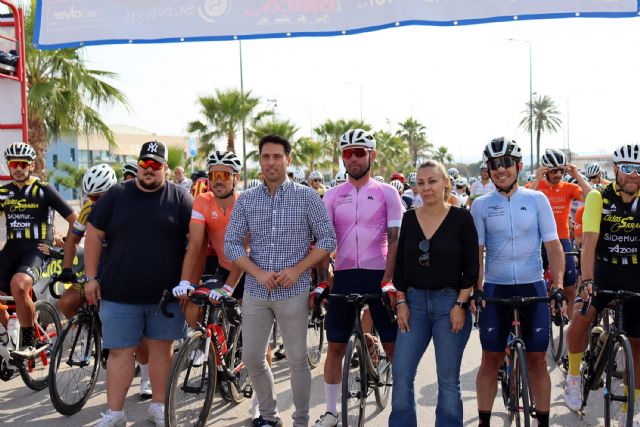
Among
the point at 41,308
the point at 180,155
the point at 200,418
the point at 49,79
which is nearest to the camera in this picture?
the point at 200,418

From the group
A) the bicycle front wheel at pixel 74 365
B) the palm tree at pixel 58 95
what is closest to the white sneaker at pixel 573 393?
the bicycle front wheel at pixel 74 365

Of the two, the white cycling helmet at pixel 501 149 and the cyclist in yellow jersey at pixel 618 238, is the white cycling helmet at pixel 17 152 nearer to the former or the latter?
the white cycling helmet at pixel 501 149

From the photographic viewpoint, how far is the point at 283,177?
4.94m

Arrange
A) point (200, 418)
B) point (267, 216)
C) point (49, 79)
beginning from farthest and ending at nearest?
point (49, 79) → point (200, 418) → point (267, 216)

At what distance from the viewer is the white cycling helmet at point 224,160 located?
5.73 metres

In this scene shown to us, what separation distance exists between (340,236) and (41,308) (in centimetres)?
361

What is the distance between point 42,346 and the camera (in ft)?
22.2

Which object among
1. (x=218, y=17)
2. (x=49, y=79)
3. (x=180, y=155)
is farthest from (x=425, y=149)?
(x=218, y=17)

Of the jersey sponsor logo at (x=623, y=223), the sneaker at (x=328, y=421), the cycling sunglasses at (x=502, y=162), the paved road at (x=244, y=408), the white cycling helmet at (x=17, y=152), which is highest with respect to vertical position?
the white cycling helmet at (x=17, y=152)

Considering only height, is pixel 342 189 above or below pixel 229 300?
above

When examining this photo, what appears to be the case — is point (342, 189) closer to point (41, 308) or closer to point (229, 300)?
point (229, 300)

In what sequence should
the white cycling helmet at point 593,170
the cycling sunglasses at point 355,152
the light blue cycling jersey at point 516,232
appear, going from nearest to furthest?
1. the light blue cycling jersey at point 516,232
2. the cycling sunglasses at point 355,152
3. the white cycling helmet at point 593,170

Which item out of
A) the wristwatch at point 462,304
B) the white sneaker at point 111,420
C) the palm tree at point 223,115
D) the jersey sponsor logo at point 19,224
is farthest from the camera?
the palm tree at point 223,115

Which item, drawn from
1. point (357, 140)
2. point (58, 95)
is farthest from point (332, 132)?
point (357, 140)
